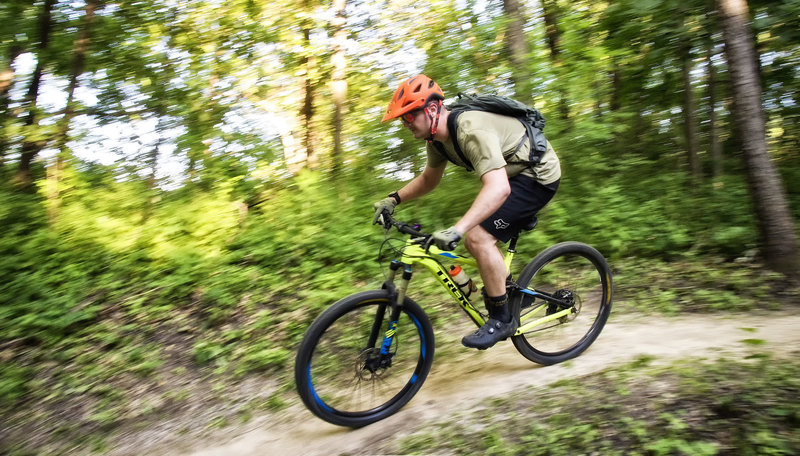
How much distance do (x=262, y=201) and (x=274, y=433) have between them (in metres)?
4.04

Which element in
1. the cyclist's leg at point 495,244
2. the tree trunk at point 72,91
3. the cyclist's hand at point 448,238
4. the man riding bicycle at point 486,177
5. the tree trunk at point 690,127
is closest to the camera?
the cyclist's hand at point 448,238

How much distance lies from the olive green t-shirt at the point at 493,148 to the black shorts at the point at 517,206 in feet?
0.18

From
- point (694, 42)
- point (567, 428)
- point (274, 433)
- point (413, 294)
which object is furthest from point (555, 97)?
point (274, 433)

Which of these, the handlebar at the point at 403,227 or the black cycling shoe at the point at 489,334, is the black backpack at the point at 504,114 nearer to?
the handlebar at the point at 403,227

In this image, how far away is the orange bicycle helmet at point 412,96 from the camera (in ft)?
9.92

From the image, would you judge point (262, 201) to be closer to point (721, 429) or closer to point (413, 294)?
point (413, 294)

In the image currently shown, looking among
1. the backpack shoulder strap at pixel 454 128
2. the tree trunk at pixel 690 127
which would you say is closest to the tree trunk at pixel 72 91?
the backpack shoulder strap at pixel 454 128

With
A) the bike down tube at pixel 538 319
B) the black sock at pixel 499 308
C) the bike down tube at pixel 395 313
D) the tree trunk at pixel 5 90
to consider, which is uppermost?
the tree trunk at pixel 5 90

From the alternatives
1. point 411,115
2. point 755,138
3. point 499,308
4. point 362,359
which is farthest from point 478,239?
point 755,138

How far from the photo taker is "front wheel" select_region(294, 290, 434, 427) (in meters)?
3.07

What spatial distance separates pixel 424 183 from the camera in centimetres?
362

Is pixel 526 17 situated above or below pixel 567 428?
above

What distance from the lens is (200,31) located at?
7.24 meters

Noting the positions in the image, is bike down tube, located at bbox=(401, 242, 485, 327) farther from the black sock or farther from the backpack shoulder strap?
the backpack shoulder strap
